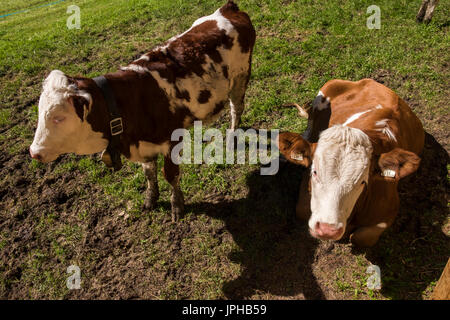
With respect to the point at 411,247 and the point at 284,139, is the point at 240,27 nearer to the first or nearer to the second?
the point at 284,139

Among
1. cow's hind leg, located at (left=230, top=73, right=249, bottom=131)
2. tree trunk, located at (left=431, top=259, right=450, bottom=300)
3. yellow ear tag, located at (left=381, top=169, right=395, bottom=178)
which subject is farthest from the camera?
cow's hind leg, located at (left=230, top=73, right=249, bottom=131)

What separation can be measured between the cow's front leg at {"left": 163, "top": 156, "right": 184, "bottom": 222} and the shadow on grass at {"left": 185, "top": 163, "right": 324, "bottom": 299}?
239 mm

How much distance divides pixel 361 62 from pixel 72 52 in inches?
256

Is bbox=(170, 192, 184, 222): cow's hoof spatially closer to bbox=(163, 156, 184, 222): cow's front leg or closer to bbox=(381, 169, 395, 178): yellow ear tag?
bbox=(163, 156, 184, 222): cow's front leg

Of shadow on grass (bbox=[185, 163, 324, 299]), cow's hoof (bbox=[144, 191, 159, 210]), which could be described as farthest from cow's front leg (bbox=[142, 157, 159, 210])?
shadow on grass (bbox=[185, 163, 324, 299])

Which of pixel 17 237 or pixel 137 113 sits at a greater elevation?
pixel 137 113

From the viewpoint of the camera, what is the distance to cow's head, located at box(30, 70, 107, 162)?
2.90 metres

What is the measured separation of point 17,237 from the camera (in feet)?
14.0

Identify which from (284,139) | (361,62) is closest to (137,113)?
(284,139)

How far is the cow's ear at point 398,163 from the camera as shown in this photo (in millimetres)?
2680

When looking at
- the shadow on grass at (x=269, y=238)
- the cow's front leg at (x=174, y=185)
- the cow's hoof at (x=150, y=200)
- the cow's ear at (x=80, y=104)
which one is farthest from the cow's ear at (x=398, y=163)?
the cow's hoof at (x=150, y=200)

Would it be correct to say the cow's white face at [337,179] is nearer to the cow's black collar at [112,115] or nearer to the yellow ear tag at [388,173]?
the yellow ear tag at [388,173]

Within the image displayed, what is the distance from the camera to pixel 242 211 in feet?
14.0

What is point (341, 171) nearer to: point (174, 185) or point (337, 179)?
point (337, 179)
